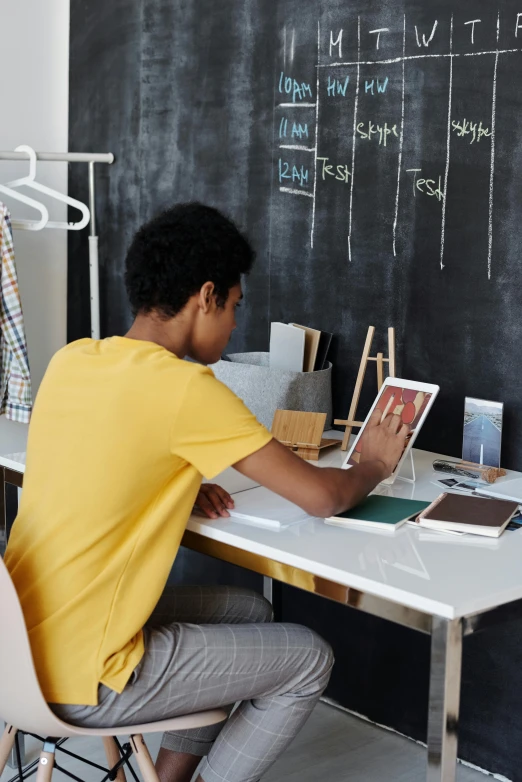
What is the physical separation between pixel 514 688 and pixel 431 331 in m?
0.90

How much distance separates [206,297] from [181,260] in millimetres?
79

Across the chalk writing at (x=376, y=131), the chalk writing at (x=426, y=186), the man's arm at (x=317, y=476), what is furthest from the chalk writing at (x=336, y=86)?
the man's arm at (x=317, y=476)

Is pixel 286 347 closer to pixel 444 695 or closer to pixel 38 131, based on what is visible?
pixel 444 695

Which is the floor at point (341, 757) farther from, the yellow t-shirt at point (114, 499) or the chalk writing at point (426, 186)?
the chalk writing at point (426, 186)

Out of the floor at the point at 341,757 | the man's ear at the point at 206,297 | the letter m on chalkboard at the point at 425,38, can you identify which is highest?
the letter m on chalkboard at the point at 425,38

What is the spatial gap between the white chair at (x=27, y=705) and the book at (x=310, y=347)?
1.12m

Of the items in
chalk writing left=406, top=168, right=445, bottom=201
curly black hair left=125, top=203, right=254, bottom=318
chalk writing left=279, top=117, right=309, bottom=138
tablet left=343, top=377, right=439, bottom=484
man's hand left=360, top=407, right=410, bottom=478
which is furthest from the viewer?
chalk writing left=279, top=117, right=309, bottom=138

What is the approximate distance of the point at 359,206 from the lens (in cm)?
251

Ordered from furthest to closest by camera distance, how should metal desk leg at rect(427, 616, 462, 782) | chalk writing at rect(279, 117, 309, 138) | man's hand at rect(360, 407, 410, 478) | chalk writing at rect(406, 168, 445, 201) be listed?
chalk writing at rect(279, 117, 309, 138) → chalk writing at rect(406, 168, 445, 201) → man's hand at rect(360, 407, 410, 478) → metal desk leg at rect(427, 616, 462, 782)

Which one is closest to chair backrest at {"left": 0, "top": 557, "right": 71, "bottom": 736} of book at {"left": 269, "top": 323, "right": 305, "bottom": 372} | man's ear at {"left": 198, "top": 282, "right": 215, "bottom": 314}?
man's ear at {"left": 198, "top": 282, "right": 215, "bottom": 314}

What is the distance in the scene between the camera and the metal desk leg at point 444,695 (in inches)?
53.9

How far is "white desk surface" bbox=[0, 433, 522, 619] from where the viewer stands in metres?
1.41

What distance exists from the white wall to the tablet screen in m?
1.57

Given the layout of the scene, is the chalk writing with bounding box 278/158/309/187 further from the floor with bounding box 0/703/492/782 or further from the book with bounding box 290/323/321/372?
the floor with bounding box 0/703/492/782
